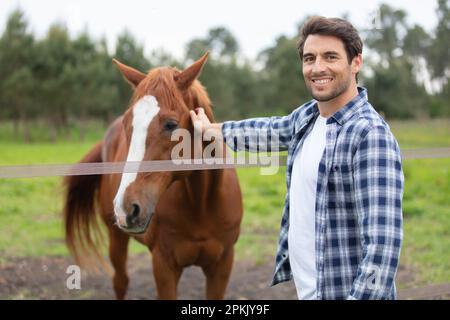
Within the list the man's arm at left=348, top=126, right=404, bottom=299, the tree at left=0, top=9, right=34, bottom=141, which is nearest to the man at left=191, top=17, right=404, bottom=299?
the man's arm at left=348, top=126, right=404, bottom=299

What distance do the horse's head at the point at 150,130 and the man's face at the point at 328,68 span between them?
89 cm

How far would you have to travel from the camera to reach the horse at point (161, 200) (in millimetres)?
2318

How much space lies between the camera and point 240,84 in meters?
33.4

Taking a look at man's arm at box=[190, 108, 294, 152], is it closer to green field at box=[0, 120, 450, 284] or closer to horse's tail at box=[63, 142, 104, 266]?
horse's tail at box=[63, 142, 104, 266]

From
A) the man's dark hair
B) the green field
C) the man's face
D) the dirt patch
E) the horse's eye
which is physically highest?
the man's dark hair

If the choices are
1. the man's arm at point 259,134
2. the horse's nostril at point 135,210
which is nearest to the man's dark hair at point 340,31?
the man's arm at point 259,134

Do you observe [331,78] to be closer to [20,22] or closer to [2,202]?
[2,202]

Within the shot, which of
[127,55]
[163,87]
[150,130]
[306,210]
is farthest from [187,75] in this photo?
[127,55]

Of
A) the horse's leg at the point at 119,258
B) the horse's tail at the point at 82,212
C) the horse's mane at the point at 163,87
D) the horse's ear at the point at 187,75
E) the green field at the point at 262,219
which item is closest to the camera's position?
the horse's mane at the point at 163,87

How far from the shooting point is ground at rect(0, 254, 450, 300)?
4.50 metres

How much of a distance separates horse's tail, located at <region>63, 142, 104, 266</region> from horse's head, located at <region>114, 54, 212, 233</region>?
2.30m

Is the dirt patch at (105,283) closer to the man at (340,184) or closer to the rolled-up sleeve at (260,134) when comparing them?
the rolled-up sleeve at (260,134)

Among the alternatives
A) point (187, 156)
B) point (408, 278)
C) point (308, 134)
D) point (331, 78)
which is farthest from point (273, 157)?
point (408, 278)

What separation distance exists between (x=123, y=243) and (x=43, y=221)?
372 cm
